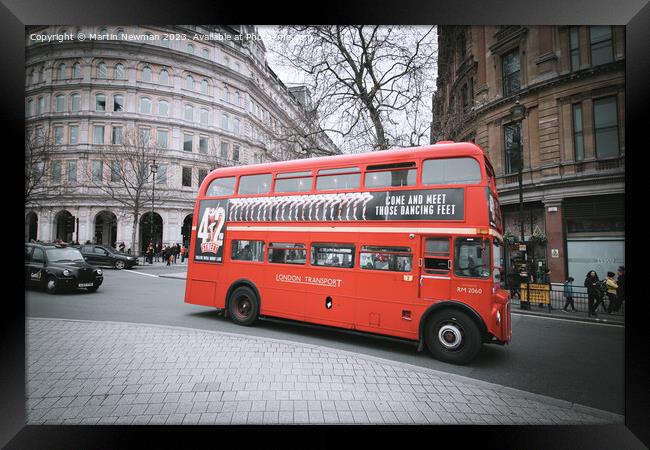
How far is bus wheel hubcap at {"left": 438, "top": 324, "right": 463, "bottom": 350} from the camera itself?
4.39 m

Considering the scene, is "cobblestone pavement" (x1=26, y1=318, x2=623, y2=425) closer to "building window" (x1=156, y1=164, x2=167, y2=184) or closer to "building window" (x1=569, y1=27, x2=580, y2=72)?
"building window" (x1=569, y1=27, x2=580, y2=72)

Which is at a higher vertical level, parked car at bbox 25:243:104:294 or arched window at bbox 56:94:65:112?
arched window at bbox 56:94:65:112

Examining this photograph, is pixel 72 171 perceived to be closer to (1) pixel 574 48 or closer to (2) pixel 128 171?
(2) pixel 128 171

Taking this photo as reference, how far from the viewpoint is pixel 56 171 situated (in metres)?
4.54

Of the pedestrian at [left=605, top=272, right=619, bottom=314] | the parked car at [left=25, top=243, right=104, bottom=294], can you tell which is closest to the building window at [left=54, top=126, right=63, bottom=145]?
the parked car at [left=25, top=243, right=104, bottom=294]

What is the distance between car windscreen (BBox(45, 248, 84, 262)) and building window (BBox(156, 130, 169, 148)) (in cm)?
325

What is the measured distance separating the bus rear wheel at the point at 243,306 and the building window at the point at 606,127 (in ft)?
19.5

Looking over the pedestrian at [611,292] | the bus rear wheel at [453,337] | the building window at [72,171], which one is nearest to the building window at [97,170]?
the building window at [72,171]

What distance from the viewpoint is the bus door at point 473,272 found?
14.1ft
